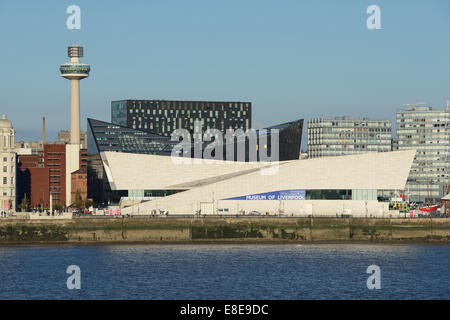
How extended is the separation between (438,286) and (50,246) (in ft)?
139

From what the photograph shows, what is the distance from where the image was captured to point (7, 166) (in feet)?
398

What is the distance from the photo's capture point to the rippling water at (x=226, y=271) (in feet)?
196

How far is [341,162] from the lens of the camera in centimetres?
10506

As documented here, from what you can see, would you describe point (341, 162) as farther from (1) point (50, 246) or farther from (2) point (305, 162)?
(1) point (50, 246)


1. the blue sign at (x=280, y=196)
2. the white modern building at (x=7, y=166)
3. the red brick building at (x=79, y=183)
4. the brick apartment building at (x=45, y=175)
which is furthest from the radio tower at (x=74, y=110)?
the blue sign at (x=280, y=196)

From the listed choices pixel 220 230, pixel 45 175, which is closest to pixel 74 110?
pixel 45 175

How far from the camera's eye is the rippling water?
5984cm

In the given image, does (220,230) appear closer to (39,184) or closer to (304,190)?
(304,190)

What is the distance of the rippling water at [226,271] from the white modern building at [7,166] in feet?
107

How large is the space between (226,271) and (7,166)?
59.7 metres

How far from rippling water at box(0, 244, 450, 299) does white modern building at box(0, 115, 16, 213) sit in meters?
32.6

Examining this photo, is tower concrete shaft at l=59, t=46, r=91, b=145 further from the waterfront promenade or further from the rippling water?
the rippling water

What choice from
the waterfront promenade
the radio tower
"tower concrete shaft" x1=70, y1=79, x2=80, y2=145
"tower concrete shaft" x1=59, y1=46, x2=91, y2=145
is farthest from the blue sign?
"tower concrete shaft" x1=59, y1=46, x2=91, y2=145
